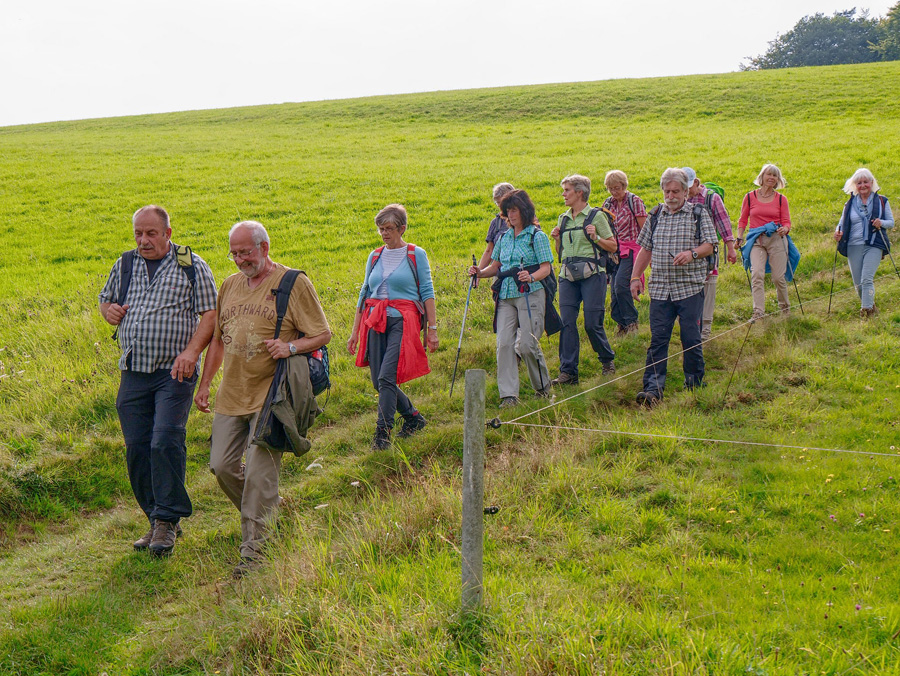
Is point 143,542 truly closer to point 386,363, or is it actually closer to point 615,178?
point 386,363

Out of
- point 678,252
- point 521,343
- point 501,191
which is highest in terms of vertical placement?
point 501,191

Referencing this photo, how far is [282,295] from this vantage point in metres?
5.80

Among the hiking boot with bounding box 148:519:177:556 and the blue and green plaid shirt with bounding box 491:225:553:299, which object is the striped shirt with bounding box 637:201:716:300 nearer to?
the blue and green plaid shirt with bounding box 491:225:553:299

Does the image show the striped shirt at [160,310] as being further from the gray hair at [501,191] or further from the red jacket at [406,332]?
the gray hair at [501,191]

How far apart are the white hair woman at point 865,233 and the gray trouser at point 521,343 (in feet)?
15.4

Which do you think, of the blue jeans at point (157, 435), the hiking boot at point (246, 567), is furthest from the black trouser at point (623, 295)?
the hiking boot at point (246, 567)

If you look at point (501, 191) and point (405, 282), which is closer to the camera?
point (405, 282)

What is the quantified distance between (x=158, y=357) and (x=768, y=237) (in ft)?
26.1

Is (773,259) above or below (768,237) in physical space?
below

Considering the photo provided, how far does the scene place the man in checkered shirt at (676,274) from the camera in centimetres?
790

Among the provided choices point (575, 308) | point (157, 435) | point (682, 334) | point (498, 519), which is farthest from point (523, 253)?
point (157, 435)

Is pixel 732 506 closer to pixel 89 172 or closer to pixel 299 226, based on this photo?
pixel 299 226

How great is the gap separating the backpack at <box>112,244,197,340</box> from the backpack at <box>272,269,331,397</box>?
0.93m

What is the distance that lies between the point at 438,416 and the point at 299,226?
10980mm
